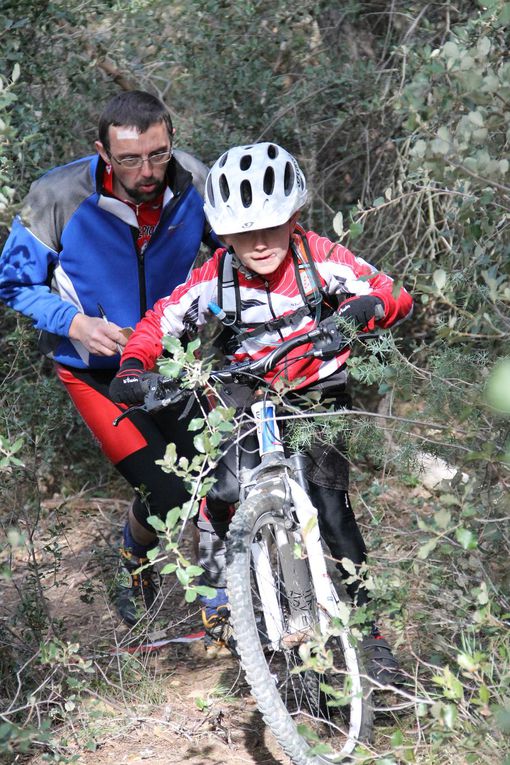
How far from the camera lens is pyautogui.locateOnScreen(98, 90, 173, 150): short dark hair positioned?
4199mm

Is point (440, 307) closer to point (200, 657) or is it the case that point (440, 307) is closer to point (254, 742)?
point (200, 657)

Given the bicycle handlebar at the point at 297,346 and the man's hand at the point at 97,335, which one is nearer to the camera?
the bicycle handlebar at the point at 297,346

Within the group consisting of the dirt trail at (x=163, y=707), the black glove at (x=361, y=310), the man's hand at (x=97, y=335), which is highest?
the black glove at (x=361, y=310)

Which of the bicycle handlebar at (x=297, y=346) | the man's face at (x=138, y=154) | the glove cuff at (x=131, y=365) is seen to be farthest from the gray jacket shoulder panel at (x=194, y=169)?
the bicycle handlebar at (x=297, y=346)

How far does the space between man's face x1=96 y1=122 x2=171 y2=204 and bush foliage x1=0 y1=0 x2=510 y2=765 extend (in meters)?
0.32

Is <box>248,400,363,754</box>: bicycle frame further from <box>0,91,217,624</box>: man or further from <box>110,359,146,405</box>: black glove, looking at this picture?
<box>0,91,217,624</box>: man

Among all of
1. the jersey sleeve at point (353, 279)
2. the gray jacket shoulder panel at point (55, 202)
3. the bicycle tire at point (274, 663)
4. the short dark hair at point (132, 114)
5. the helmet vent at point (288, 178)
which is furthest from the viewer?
the gray jacket shoulder panel at point (55, 202)

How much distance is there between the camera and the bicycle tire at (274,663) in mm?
3213

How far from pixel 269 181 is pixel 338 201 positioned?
2.95 meters

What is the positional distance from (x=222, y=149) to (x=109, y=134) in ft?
6.71

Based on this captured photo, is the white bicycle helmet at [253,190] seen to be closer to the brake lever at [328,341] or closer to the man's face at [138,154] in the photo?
the man's face at [138,154]

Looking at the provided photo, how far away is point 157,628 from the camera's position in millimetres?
4441

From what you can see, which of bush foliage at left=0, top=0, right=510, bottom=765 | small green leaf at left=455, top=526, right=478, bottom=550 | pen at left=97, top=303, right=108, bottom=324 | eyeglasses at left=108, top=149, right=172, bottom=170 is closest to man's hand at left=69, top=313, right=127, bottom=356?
pen at left=97, top=303, right=108, bottom=324

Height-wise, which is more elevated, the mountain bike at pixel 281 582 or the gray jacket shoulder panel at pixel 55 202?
the gray jacket shoulder panel at pixel 55 202
